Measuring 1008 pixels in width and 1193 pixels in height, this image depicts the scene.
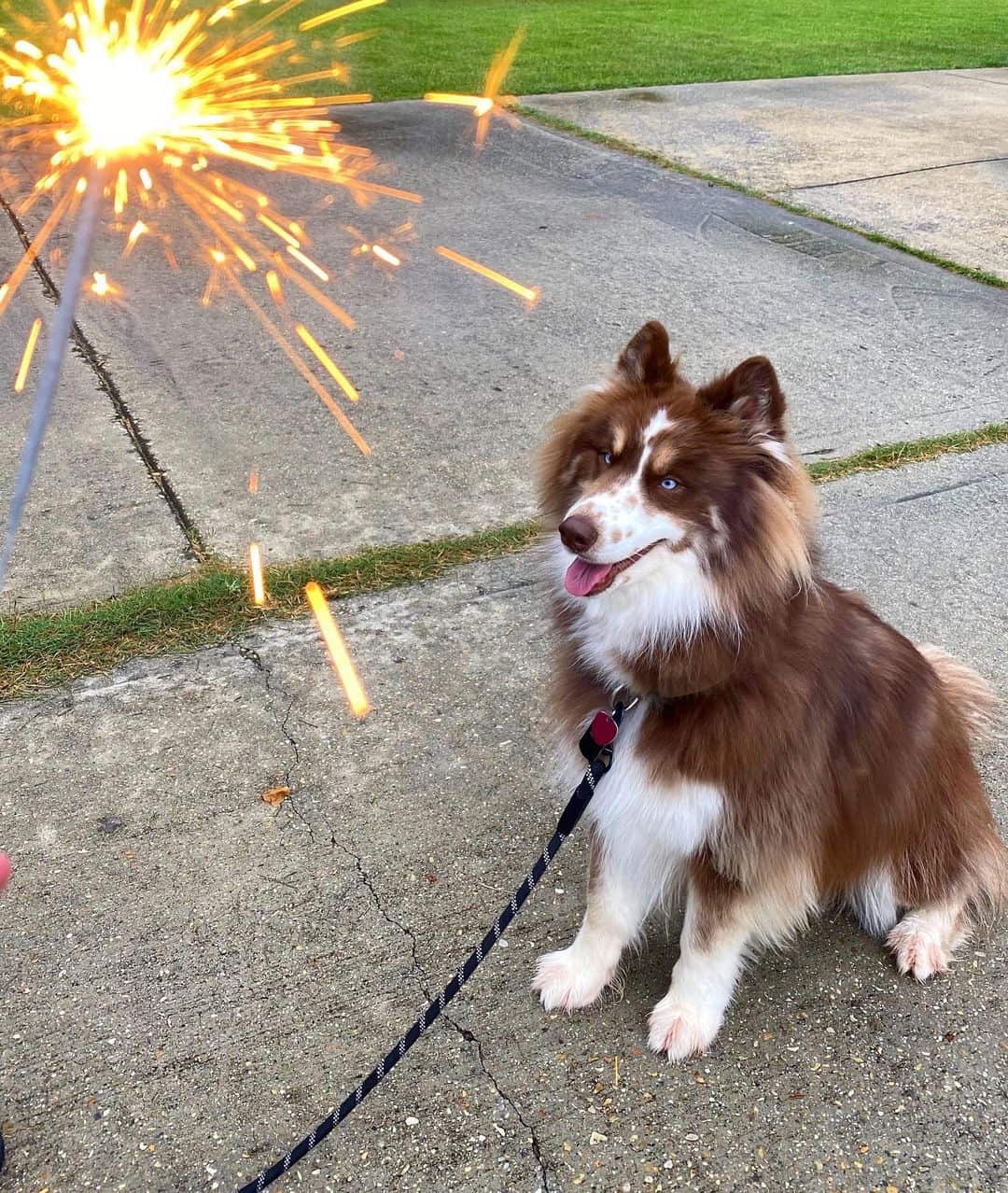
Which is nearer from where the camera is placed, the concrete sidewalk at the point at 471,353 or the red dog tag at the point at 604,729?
the red dog tag at the point at 604,729

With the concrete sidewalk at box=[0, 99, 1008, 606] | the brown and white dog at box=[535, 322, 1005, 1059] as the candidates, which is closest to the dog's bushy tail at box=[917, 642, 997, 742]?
the brown and white dog at box=[535, 322, 1005, 1059]

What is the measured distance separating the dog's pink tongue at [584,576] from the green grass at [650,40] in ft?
35.2

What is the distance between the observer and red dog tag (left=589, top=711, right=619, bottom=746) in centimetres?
232

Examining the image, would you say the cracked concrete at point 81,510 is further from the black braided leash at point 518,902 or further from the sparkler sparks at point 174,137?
the black braided leash at point 518,902

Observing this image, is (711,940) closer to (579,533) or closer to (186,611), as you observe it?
(579,533)

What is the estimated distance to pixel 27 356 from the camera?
5.62 meters

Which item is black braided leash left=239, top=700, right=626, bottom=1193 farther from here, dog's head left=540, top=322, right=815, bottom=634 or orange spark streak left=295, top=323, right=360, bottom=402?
orange spark streak left=295, top=323, right=360, bottom=402

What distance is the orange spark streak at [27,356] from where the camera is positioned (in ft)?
17.5

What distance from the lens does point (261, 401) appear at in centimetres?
528

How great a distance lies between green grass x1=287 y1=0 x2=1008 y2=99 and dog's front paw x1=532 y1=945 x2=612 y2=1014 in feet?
36.2

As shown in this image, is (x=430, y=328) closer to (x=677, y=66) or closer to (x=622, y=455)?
(x=622, y=455)

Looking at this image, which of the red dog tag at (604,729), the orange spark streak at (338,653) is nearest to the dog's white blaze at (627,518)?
the red dog tag at (604,729)

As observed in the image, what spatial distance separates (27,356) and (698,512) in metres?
4.68

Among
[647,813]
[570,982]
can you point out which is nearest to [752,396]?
[647,813]
